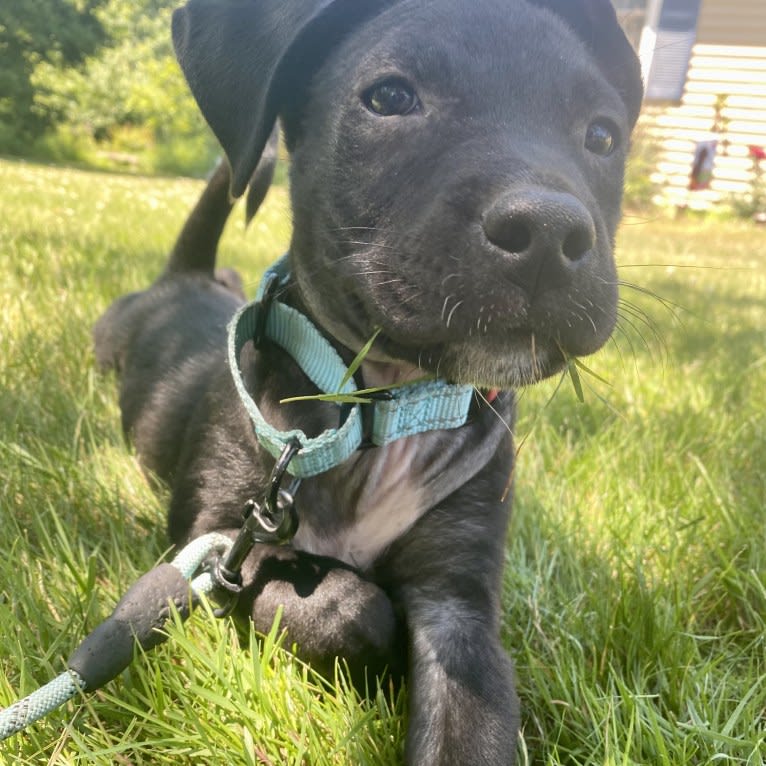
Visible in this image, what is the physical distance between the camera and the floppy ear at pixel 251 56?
1.65 m

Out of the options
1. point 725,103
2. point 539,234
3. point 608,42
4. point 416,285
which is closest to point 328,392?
point 416,285

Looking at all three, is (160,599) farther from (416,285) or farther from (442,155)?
(442,155)

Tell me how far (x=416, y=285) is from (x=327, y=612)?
66cm

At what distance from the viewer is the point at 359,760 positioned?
51.0 inches

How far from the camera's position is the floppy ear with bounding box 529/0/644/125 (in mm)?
1849

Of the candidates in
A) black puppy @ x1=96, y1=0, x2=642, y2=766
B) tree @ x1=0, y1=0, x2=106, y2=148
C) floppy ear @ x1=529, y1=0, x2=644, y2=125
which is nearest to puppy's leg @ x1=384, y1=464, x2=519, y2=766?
black puppy @ x1=96, y1=0, x2=642, y2=766

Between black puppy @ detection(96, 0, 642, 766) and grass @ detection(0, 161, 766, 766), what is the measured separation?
0.12m

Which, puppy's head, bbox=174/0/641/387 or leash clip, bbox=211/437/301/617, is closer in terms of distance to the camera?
puppy's head, bbox=174/0/641/387

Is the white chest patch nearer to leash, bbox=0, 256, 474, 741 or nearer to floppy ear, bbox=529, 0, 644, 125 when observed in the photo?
leash, bbox=0, 256, 474, 741

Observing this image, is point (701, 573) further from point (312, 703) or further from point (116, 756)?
point (116, 756)

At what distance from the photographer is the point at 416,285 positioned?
1.34m

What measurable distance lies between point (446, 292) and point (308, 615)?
2.28 ft

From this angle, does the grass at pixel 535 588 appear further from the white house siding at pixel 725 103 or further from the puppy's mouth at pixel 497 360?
the white house siding at pixel 725 103

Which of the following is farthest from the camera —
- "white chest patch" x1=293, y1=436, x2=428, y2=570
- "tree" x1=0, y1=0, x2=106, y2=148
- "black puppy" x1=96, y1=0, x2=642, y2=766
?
"tree" x1=0, y1=0, x2=106, y2=148
